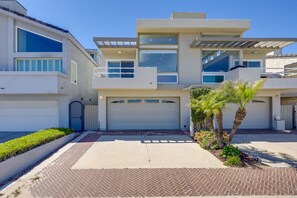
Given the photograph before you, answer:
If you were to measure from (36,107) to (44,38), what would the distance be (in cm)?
538

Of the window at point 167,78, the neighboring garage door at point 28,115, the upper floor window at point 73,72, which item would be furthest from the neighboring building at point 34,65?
the window at point 167,78

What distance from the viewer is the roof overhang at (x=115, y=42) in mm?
12961

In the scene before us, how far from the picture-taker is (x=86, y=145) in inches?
383

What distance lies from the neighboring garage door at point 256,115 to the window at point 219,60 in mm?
3489

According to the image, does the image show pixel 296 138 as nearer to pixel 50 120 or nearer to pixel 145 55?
pixel 145 55

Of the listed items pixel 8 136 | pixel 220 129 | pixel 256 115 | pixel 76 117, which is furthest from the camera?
pixel 256 115

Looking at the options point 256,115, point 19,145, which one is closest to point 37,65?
point 19,145

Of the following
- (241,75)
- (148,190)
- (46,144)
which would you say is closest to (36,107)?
(46,144)

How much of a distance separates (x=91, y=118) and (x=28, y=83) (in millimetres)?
4910

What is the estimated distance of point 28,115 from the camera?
43.4 ft

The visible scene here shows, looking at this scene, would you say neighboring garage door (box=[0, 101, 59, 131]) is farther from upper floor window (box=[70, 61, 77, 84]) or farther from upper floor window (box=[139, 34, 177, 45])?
upper floor window (box=[139, 34, 177, 45])

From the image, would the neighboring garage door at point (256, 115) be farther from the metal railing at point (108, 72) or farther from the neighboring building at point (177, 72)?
the metal railing at point (108, 72)

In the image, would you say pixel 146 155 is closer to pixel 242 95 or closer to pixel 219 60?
pixel 242 95

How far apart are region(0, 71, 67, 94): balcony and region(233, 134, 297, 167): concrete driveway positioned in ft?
39.9
